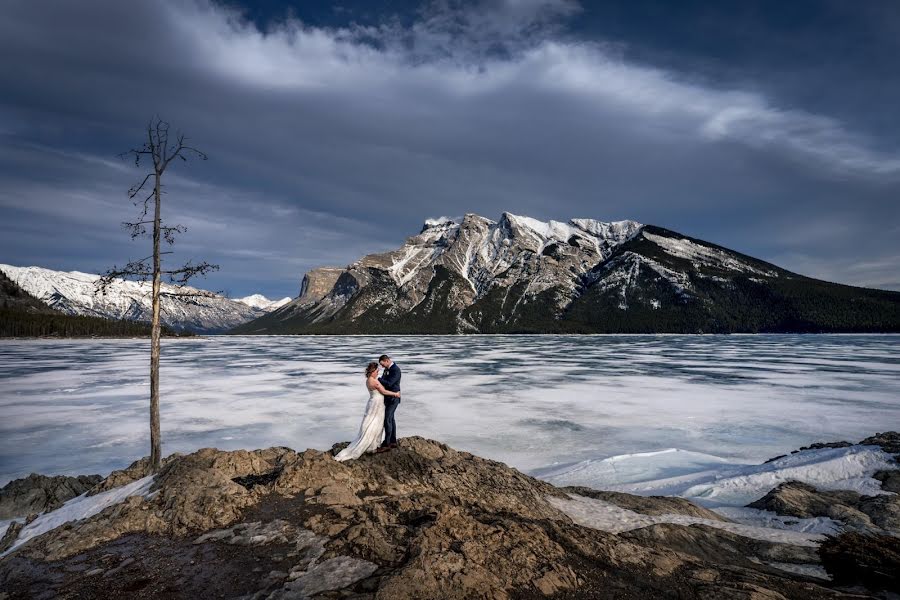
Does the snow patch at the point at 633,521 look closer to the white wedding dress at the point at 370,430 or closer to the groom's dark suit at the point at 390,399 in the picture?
the groom's dark suit at the point at 390,399

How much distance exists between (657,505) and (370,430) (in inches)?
338

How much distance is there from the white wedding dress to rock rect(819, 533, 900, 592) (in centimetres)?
1074

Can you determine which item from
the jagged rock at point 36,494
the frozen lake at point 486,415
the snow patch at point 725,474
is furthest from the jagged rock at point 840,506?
the jagged rock at point 36,494

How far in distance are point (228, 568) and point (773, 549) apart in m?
11.1

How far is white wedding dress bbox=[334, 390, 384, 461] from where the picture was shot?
1322cm

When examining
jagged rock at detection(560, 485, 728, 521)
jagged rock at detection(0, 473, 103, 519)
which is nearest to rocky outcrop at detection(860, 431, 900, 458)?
jagged rock at detection(560, 485, 728, 521)

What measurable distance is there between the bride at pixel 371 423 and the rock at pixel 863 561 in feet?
34.9

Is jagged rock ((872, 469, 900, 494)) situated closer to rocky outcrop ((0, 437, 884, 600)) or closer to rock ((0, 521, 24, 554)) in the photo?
rocky outcrop ((0, 437, 884, 600))

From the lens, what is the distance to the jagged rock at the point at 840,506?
11734 millimetres

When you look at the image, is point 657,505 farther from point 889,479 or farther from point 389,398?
point 889,479

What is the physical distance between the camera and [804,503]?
12.7 metres

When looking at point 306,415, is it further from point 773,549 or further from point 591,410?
point 773,549

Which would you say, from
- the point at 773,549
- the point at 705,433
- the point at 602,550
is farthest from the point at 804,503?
the point at 705,433

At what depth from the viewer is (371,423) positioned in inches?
529
